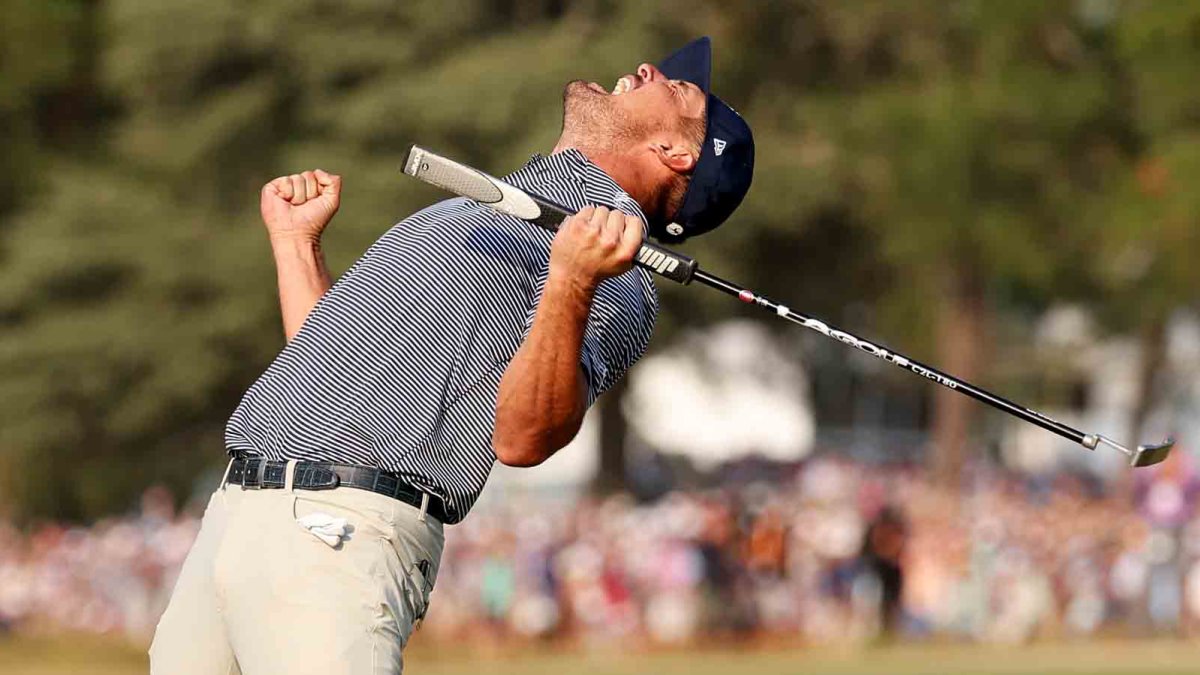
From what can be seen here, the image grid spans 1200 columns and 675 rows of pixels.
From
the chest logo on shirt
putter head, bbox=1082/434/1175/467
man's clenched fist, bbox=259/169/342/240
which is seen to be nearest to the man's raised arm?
man's clenched fist, bbox=259/169/342/240

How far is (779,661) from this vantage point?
1975 cm

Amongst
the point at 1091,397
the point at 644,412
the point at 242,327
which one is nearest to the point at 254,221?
the point at 242,327

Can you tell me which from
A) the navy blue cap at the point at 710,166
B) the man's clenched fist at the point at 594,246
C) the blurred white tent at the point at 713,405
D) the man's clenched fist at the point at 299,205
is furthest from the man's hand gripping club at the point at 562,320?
the blurred white tent at the point at 713,405

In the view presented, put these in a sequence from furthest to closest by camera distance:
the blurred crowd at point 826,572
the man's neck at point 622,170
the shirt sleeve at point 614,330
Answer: the blurred crowd at point 826,572, the man's neck at point 622,170, the shirt sleeve at point 614,330

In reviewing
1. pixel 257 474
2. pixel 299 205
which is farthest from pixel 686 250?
pixel 257 474

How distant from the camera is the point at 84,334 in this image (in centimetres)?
2631

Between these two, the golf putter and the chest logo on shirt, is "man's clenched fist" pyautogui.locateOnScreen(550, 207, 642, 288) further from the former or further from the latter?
the chest logo on shirt

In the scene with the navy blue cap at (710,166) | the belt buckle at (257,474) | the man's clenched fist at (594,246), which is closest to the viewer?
the man's clenched fist at (594,246)

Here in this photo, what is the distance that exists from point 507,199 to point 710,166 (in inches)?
26.9

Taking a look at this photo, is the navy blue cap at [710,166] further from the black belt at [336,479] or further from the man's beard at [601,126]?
the black belt at [336,479]

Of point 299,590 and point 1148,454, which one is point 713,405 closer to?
point 1148,454

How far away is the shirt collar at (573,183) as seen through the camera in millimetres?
4152

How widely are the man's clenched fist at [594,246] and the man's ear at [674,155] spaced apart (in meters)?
0.72

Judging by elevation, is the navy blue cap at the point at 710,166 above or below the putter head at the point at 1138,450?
above
